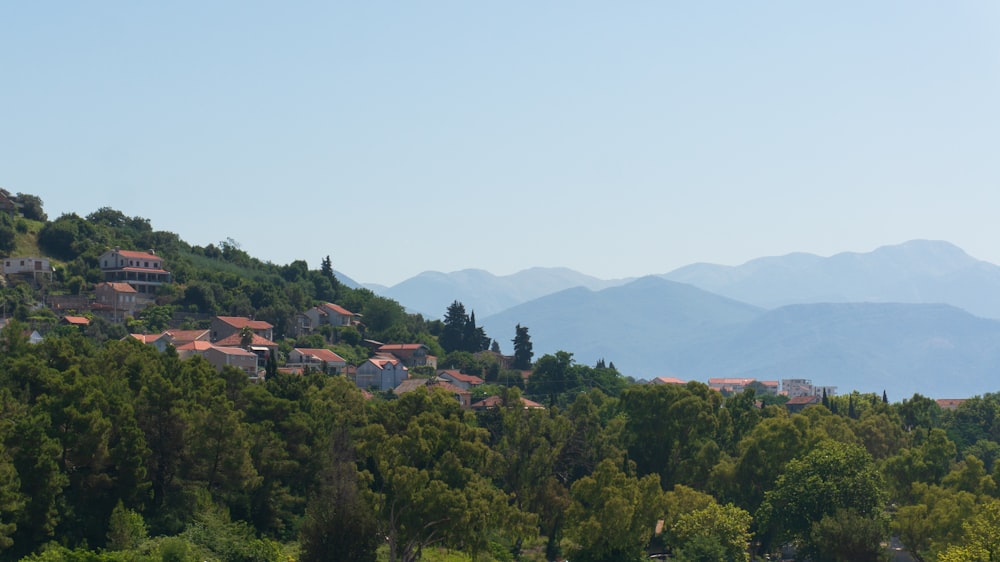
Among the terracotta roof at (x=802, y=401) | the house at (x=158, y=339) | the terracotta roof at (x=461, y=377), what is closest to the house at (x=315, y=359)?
the house at (x=158, y=339)

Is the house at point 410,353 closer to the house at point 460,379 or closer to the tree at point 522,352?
the house at point 460,379

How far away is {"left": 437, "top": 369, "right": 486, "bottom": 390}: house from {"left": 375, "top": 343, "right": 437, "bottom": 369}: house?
10.5 feet

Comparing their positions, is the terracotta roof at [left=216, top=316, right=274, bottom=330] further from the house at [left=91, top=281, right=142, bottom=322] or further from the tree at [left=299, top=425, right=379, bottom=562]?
the tree at [left=299, top=425, right=379, bottom=562]

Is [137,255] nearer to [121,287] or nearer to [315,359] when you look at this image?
[121,287]

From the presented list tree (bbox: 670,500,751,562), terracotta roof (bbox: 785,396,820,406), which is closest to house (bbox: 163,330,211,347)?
tree (bbox: 670,500,751,562)

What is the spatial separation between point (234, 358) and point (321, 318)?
28.5 meters

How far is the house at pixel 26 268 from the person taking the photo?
366ft

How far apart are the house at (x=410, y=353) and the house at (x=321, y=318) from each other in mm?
7598

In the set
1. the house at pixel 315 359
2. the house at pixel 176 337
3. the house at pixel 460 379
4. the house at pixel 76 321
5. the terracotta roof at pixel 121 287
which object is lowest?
the house at pixel 460 379

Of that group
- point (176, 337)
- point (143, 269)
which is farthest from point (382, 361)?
point (143, 269)

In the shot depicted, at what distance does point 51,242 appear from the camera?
399 feet

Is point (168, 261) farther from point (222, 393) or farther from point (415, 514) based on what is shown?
point (415, 514)

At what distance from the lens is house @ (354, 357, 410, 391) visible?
4331 inches

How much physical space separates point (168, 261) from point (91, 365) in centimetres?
7161
